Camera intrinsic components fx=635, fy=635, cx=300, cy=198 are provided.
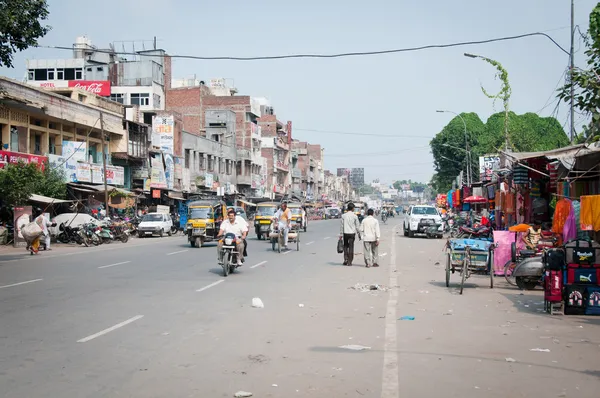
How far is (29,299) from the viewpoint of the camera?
39.6 ft

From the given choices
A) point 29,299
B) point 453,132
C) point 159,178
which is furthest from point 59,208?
point 453,132

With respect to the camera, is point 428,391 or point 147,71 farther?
point 147,71

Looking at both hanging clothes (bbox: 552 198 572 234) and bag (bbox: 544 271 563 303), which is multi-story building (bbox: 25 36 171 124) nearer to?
hanging clothes (bbox: 552 198 572 234)

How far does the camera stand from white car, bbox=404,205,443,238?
37688mm

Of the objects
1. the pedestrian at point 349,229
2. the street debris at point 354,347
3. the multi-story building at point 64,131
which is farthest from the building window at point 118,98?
the street debris at point 354,347

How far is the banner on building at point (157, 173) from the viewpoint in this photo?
52.1 metres

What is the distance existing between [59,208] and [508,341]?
116 feet

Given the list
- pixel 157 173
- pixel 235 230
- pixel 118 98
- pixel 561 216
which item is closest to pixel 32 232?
pixel 235 230

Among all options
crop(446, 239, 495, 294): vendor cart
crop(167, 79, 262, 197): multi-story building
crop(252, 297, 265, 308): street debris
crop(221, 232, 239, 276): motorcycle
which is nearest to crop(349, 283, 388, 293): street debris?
crop(446, 239, 495, 294): vendor cart

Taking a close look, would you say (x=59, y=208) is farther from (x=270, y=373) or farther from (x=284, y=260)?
(x=270, y=373)

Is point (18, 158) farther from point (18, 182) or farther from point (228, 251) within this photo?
point (228, 251)

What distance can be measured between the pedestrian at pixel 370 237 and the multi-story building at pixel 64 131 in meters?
21.3

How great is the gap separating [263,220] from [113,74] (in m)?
41.3

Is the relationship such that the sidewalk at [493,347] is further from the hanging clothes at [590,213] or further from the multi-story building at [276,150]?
the multi-story building at [276,150]
